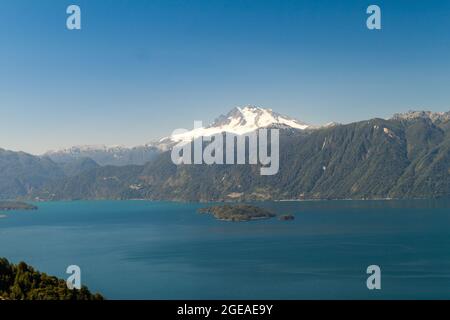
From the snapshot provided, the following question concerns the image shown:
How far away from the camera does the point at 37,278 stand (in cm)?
4900

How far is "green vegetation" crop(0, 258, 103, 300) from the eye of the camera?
4369 cm

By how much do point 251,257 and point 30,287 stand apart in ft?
254

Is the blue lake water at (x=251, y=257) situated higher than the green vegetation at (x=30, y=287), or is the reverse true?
the green vegetation at (x=30, y=287)

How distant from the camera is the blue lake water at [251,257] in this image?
3307 inches

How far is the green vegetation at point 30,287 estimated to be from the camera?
43.7 metres

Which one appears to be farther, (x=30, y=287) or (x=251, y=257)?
(x=251, y=257)

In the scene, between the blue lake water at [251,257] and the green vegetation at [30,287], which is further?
the blue lake water at [251,257]

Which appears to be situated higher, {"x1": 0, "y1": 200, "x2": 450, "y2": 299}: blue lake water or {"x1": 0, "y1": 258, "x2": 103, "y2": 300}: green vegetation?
{"x1": 0, "y1": 258, "x2": 103, "y2": 300}: green vegetation

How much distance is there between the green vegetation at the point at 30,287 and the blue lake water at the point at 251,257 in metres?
29.2

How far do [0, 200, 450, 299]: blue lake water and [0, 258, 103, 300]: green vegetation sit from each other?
2920 centimetres

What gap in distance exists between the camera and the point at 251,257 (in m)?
120

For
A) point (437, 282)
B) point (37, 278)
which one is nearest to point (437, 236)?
point (437, 282)

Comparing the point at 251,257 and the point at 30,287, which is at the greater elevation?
the point at 30,287
